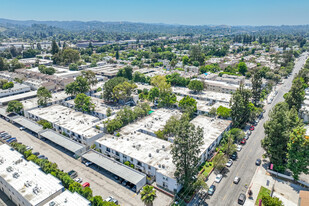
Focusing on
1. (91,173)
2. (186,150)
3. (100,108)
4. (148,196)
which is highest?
(186,150)

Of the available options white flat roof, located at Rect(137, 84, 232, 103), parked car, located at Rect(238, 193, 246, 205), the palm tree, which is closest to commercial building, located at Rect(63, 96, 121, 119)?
white flat roof, located at Rect(137, 84, 232, 103)

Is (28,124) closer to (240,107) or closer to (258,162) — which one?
(240,107)

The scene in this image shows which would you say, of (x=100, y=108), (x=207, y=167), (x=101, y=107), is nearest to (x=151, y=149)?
(x=207, y=167)

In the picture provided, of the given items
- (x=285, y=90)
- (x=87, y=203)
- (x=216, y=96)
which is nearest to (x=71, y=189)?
(x=87, y=203)

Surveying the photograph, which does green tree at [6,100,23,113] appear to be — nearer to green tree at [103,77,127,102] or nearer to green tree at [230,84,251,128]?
green tree at [103,77,127,102]

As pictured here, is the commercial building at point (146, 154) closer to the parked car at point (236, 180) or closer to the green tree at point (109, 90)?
the parked car at point (236, 180)

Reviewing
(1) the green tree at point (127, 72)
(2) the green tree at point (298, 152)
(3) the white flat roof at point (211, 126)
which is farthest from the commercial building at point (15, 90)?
(2) the green tree at point (298, 152)
